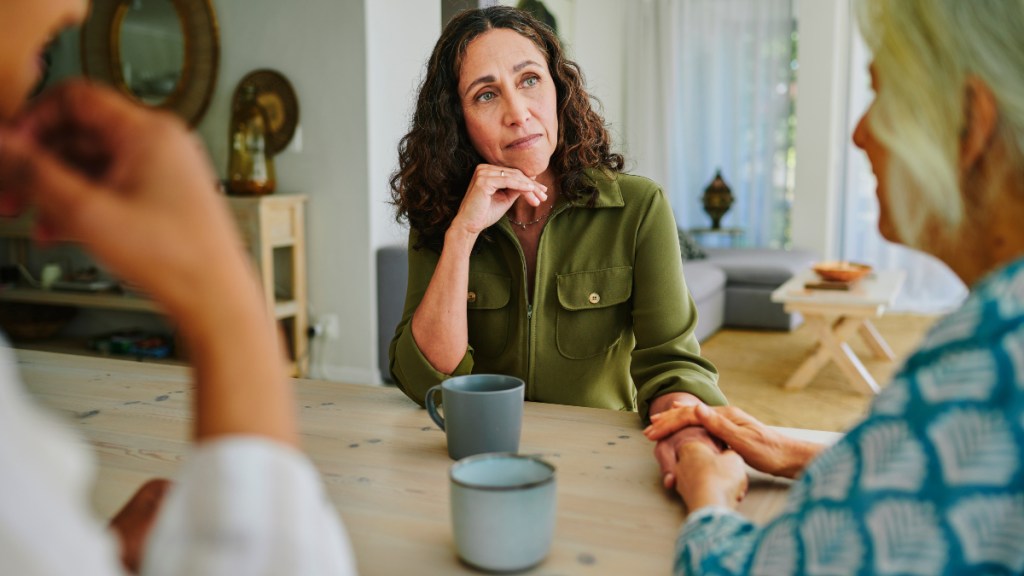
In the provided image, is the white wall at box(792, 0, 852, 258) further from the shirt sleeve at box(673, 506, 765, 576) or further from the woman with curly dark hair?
the shirt sleeve at box(673, 506, 765, 576)

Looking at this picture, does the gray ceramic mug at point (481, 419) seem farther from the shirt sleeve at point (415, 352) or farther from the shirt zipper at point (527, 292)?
the shirt zipper at point (527, 292)

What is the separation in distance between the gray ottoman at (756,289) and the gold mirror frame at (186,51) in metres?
3.24

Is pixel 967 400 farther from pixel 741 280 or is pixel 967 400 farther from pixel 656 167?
pixel 656 167

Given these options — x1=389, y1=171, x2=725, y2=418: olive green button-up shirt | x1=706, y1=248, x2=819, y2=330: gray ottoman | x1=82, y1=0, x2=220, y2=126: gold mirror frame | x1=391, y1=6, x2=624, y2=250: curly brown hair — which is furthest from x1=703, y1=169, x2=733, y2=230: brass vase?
x1=389, y1=171, x2=725, y2=418: olive green button-up shirt

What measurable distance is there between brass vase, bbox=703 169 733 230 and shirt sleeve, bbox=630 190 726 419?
17.6ft

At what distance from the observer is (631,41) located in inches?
282

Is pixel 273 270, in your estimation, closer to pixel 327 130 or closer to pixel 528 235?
pixel 327 130

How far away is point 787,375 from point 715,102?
3.20m

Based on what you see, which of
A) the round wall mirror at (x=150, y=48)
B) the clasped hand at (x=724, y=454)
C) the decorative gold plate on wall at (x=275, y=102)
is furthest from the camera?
the round wall mirror at (x=150, y=48)

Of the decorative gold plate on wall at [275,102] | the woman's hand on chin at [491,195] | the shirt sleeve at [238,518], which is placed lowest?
the shirt sleeve at [238,518]

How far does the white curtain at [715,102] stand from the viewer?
6691 mm

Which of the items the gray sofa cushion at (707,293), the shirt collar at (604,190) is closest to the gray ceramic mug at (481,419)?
the shirt collar at (604,190)

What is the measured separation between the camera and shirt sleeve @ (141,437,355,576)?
0.38 meters

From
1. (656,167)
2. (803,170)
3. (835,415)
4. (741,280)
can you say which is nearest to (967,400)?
(835,415)
